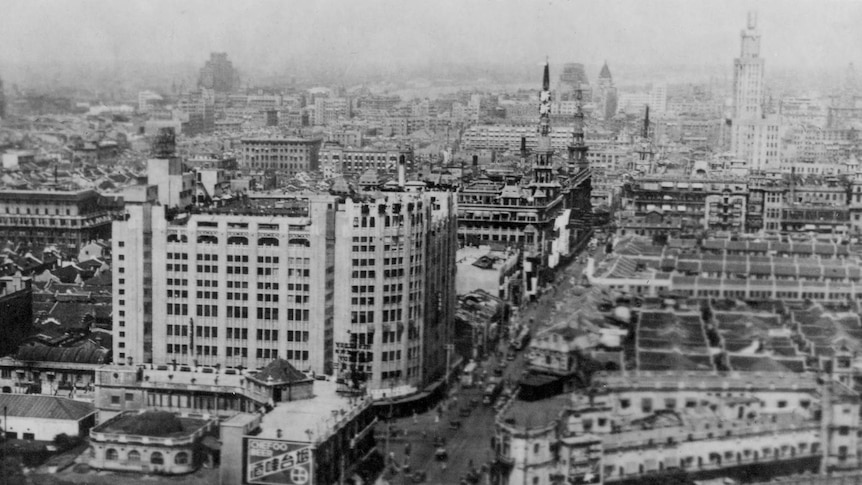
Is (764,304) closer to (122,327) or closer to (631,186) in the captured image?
(122,327)

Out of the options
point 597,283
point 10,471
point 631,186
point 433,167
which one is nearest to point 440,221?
point 597,283

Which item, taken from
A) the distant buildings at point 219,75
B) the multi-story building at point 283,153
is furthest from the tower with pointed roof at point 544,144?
the multi-story building at point 283,153

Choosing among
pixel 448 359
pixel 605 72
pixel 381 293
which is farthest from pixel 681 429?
pixel 605 72

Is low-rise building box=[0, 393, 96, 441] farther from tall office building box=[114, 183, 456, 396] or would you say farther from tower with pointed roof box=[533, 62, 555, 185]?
tower with pointed roof box=[533, 62, 555, 185]

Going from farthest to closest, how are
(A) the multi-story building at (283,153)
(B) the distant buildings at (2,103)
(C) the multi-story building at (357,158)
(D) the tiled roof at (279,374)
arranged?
(A) the multi-story building at (283,153) → (C) the multi-story building at (357,158) → (B) the distant buildings at (2,103) → (D) the tiled roof at (279,374)

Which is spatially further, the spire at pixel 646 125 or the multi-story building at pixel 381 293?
the spire at pixel 646 125

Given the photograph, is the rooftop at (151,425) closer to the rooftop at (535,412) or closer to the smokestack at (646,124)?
the rooftop at (535,412)
